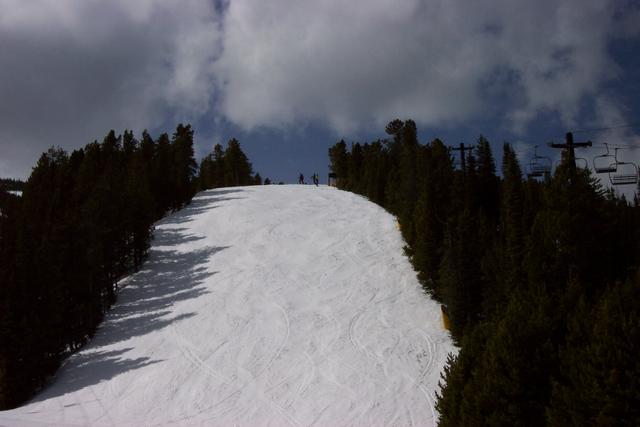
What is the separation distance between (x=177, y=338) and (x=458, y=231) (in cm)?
1487

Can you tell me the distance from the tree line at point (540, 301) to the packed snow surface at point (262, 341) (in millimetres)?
2356

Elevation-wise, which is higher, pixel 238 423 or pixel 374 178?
pixel 374 178

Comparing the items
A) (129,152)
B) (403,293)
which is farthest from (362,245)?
(129,152)

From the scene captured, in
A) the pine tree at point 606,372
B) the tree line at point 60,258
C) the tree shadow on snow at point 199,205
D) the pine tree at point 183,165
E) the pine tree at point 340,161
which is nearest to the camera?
the pine tree at point 606,372

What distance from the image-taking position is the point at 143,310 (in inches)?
1166

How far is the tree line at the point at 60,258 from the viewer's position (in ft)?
70.1

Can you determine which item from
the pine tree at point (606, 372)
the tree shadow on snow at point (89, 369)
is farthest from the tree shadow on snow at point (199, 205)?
the pine tree at point (606, 372)

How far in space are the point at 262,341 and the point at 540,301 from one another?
47.5 feet

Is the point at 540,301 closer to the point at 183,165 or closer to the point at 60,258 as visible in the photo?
the point at 60,258

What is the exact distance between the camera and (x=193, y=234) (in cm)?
4259

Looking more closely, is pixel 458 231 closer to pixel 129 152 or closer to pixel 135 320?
pixel 135 320

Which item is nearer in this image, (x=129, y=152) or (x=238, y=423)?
(x=238, y=423)

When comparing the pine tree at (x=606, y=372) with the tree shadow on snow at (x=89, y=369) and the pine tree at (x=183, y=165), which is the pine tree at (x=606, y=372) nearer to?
the tree shadow on snow at (x=89, y=369)

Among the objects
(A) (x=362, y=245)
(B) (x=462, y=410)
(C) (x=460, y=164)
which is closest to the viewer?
(B) (x=462, y=410)
